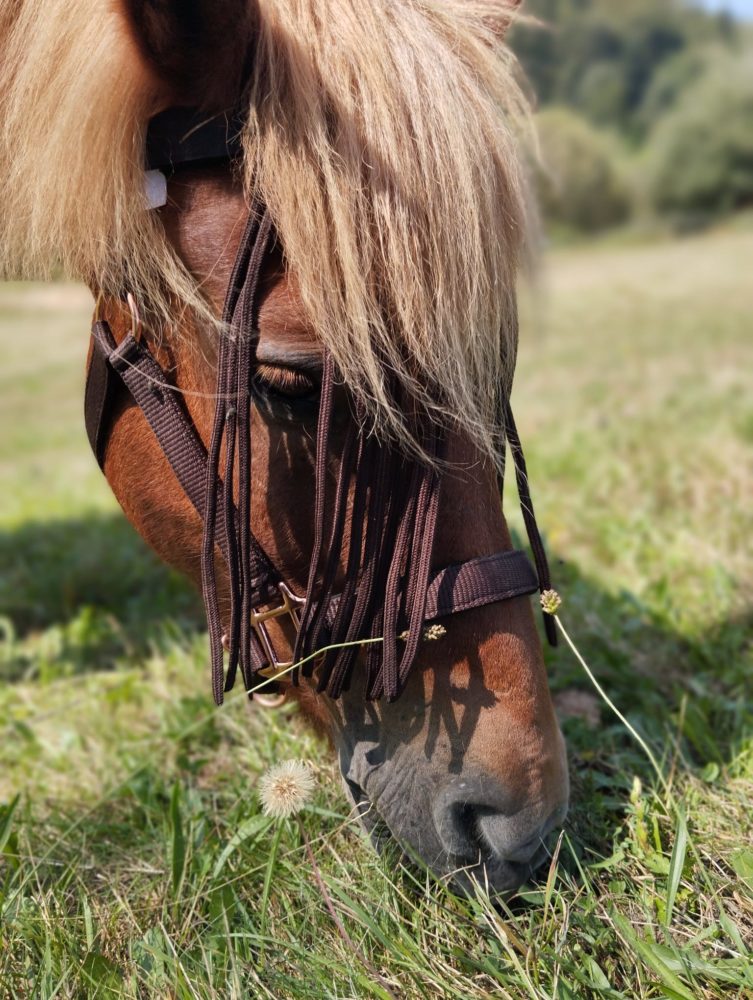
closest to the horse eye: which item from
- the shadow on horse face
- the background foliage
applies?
the shadow on horse face

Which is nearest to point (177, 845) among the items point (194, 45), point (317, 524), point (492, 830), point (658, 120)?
point (492, 830)

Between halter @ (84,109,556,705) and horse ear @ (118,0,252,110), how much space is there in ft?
0.13

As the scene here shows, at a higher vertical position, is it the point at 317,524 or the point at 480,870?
the point at 317,524

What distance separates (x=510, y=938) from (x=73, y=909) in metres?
0.87

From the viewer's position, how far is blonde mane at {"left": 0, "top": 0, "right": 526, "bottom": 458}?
130 cm

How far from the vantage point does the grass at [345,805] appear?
53.5 inches

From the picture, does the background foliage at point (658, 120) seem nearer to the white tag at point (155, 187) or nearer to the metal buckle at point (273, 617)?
the white tag at point (155, 187)

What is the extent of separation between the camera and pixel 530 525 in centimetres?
158

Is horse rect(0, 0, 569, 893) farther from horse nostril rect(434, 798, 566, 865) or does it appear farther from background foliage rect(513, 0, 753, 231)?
background foliage rect(513, 0, 753, 231)

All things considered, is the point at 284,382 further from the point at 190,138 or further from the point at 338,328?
the point at 190,138

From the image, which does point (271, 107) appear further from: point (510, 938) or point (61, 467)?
point (61, 467)

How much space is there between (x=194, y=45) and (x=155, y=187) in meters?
0.24

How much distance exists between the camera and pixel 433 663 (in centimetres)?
141

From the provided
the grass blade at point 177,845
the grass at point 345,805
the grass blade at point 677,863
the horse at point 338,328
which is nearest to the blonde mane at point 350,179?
the horse at point 338,328
